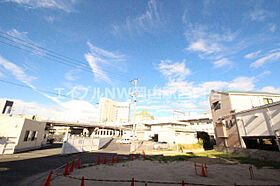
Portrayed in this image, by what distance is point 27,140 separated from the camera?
74.3 feet

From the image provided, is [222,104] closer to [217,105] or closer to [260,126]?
[217,105]

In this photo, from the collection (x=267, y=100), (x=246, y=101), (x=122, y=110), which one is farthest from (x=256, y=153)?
(x=122, y=110)

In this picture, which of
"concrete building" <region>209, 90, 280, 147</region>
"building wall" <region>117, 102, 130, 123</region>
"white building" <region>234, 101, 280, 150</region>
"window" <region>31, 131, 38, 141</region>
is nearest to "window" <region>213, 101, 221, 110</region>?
"concrete building" <region>209, 90, 280, 147</region>

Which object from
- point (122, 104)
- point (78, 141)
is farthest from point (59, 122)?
point (122, 104)

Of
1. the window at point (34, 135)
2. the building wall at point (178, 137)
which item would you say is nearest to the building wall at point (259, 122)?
the building wall at point (178, 137)

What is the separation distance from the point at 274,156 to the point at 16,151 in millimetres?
32364

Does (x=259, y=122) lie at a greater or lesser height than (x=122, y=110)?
lesser

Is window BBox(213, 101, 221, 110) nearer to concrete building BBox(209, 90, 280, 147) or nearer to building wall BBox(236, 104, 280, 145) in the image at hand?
concrete building BBox(209, 90, 280, 147)

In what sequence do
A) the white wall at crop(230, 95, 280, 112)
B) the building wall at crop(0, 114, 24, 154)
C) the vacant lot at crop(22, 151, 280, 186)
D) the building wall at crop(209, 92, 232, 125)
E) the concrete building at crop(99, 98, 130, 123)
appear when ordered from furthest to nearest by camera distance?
the concrete building at crop(99, 98, 130, 123)
the building wall at crop(209, 92, 232, 125)
the white wall at crop(230, 95, 280, 112)
the building wall at crop(0, 114, 24, 154)
the vacant lot at crop(22, 151, 280, 186)

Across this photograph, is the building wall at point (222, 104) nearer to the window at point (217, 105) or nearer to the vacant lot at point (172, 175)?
the window at point (217, 105)

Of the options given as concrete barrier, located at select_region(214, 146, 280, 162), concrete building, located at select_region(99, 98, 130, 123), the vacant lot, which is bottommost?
the vacant lot

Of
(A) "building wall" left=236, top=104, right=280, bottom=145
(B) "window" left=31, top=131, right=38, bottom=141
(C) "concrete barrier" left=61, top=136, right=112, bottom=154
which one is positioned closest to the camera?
(A) "building wall" left=236, top=104, right=280, bottom=145

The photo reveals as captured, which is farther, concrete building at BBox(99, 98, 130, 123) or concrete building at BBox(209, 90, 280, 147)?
concrete building at BBox(99, 98, 130, 123)

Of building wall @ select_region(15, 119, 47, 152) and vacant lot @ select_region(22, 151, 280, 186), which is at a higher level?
building wall @ select_region(15, 119, 47, 152)
